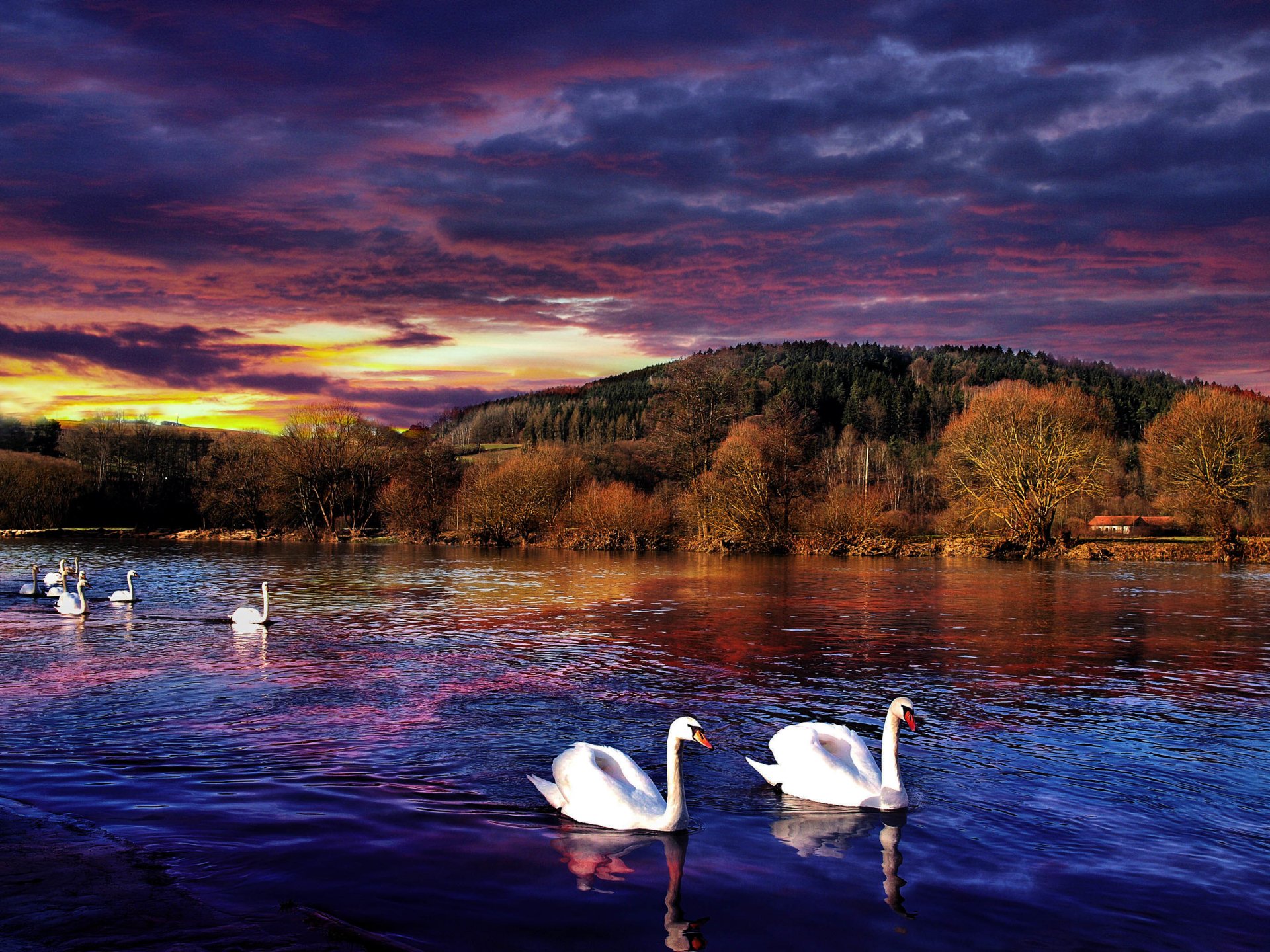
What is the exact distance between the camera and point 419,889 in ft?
20.3

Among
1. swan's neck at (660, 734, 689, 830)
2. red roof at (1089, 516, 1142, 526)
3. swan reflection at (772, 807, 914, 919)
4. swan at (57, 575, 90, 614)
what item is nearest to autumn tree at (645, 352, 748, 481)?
red roof at (1089, 516, 1142, 526)

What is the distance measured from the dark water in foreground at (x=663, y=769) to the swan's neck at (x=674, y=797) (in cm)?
17

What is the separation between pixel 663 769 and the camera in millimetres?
9023

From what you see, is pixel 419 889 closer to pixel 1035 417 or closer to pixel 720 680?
pixel 720 680

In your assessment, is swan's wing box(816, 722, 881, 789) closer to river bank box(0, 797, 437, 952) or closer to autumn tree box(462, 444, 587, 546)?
river bank box(0, 797, 437, 952)

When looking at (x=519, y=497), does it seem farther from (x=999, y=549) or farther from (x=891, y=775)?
(x=891, y=775)

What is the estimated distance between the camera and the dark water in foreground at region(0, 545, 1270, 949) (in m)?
6.03

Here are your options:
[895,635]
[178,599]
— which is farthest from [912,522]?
[178,599]

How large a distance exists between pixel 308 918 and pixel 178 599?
21.3 m

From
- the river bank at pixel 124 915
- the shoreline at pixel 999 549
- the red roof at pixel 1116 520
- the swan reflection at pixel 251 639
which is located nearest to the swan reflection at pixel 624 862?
the river bank at pixel 124 915

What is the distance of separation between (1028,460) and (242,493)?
5643 centimetres

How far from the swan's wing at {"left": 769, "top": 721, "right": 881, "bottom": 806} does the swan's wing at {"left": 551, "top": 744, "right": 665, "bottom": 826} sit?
1.41m

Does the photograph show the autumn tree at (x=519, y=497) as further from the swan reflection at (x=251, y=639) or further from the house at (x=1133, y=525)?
the swan reflection at (x=251, y=639)

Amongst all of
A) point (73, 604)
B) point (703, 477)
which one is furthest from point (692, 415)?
point (73, 604)
